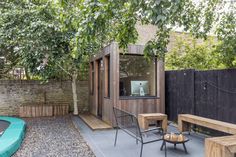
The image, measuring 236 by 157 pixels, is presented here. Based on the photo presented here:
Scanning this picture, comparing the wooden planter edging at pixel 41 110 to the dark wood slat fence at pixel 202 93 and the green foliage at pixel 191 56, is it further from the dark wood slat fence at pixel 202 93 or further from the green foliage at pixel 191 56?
the green foliage at pixel 191 56

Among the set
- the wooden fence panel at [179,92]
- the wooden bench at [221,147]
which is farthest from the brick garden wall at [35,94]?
the wooden bench at [221,147]

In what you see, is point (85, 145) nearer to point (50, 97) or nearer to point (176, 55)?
point (50, 97)

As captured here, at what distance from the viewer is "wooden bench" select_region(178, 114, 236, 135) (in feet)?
14.5

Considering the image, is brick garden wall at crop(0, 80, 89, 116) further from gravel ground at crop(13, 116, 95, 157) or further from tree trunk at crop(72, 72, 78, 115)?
gravel ground at crop(13, 116, 95, 157)

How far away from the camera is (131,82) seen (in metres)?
7.16

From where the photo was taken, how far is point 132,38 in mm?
4566

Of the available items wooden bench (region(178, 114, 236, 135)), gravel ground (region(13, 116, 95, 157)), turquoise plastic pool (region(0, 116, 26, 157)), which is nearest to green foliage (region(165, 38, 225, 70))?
wooden bench (region(178, 114, 236, 135))

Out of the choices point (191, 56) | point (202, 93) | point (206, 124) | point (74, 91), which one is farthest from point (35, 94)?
point (206, 124)

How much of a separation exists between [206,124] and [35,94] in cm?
731

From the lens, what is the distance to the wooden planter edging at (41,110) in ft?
29.4

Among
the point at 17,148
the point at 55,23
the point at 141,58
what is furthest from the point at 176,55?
the point at 17,148

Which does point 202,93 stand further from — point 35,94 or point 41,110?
point 35,94

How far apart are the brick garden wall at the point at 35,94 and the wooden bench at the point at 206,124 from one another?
5417mm

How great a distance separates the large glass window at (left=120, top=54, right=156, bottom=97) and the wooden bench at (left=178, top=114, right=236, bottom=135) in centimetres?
164
